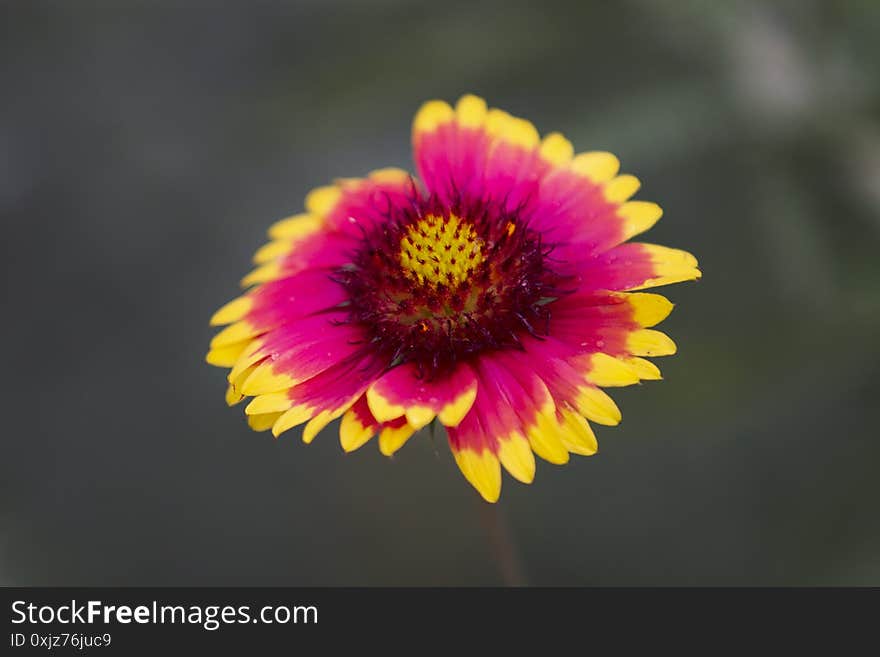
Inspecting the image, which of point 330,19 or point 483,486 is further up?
point 330,19

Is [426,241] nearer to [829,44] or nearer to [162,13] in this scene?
[829,44]

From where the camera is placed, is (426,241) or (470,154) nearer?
(426,241)

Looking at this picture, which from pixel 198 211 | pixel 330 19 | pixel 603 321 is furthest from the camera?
pixel 330 19

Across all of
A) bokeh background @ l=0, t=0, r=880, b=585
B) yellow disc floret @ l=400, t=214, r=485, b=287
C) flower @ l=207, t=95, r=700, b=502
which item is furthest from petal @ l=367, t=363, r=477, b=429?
bokeh background @ l=0, t=0, r=880, b=585

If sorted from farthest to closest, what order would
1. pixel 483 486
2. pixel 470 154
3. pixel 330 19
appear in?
pixel 330 19, pixel 470 154, pixel 483 486
